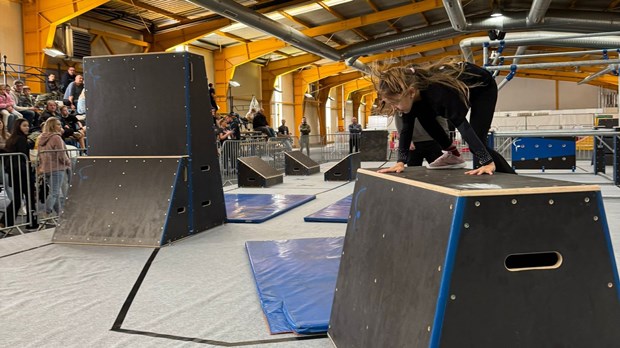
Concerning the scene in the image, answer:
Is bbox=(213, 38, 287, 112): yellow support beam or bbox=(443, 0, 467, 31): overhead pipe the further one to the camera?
bbox=(213, 38, 287, 112): yellow support beam

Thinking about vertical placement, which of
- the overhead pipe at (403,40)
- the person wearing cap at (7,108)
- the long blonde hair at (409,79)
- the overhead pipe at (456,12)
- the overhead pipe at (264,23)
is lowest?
the long blonde hair at (409,79)

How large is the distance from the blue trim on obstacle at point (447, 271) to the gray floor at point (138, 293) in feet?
3.13

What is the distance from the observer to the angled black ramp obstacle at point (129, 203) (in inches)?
185

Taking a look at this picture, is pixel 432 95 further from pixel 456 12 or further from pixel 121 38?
pixel 121 38

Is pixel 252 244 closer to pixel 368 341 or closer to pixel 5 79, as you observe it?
pixel 368 341

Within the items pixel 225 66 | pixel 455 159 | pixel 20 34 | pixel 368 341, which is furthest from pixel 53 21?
pixel 368 341

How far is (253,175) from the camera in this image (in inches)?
372

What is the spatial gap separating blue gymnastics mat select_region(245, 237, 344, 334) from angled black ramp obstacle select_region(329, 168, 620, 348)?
36.3 inches

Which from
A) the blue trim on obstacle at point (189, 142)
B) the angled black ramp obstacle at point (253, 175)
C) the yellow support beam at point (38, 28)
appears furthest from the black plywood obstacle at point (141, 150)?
the yellow support beam at point (38, 28)

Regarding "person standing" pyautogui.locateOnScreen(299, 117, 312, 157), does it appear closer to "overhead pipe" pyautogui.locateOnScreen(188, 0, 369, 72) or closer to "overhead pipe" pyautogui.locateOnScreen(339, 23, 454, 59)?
"overhead pipe" pyautogui.locateOnScreen(188, 0, 369, 72)

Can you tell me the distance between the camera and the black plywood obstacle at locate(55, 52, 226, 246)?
4781 mm

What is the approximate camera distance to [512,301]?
1.54 metres

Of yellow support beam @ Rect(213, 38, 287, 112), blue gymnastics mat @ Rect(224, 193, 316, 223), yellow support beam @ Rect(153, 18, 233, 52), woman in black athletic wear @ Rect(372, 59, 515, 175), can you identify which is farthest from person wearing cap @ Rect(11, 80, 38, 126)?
yellow support beam @ Rect(213, 38, 287, 112)

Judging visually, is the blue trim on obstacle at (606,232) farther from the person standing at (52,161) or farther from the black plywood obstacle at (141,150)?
the person standing at (52,161)
